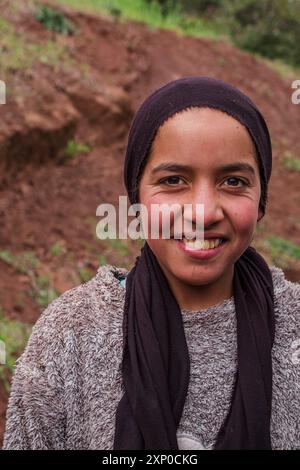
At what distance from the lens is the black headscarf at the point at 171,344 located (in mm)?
1570

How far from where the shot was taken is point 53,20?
23.2ft

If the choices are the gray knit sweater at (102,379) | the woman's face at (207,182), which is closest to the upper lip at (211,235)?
the woman's face at (207,182)

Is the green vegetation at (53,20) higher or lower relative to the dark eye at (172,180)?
higher

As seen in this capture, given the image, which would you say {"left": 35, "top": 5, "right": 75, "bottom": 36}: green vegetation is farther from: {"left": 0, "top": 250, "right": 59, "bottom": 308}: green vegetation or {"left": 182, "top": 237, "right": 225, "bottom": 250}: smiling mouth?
{"left": 182, "top": 237, "right": 225, "bottom": 250}: smiling mouth

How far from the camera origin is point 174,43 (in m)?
10.3

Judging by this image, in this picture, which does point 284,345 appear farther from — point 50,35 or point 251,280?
point 50,35

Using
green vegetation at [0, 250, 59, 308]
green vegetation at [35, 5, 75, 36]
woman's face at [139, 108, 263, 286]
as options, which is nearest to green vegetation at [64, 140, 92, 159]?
green vegetation at [35, 5, 75, 36]

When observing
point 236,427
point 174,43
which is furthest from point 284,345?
point 174,43

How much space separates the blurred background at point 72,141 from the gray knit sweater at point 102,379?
1542 millimetres

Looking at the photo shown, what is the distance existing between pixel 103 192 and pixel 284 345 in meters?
4.37

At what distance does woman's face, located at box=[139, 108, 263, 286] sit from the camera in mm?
1559

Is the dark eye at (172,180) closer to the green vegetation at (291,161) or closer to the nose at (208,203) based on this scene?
the nose at (208,203)

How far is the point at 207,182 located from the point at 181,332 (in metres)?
0.37

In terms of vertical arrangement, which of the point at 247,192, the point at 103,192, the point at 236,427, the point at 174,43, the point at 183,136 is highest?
the point at 174,43
